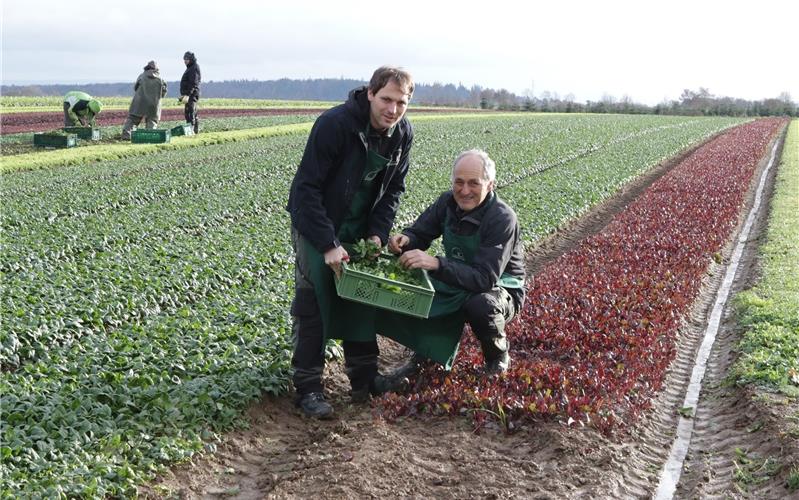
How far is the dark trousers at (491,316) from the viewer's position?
249 inches

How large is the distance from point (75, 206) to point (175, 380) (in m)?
8.54

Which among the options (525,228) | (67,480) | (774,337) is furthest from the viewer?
(525,228)

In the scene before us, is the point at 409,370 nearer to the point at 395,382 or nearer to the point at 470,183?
the point at 395,382

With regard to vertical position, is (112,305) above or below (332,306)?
A: below

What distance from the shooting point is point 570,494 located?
16.9 feet

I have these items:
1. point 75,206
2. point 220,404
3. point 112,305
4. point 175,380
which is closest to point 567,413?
point 220,404

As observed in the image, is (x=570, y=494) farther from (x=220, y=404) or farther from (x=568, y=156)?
(x=568, y=156)

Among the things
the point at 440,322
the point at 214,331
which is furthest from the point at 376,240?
the point at 214,331

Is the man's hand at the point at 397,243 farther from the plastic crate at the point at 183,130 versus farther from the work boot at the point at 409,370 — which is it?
the plastic crate at the point at 183,130

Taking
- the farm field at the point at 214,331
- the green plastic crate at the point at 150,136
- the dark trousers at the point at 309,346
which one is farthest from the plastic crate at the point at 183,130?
the dark trousers at the point at 309,346

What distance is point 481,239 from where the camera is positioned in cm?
646

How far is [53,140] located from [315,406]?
1922 cm

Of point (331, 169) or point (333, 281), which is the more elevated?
point (331, 169)

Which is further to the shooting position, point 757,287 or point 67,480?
point 757,287
